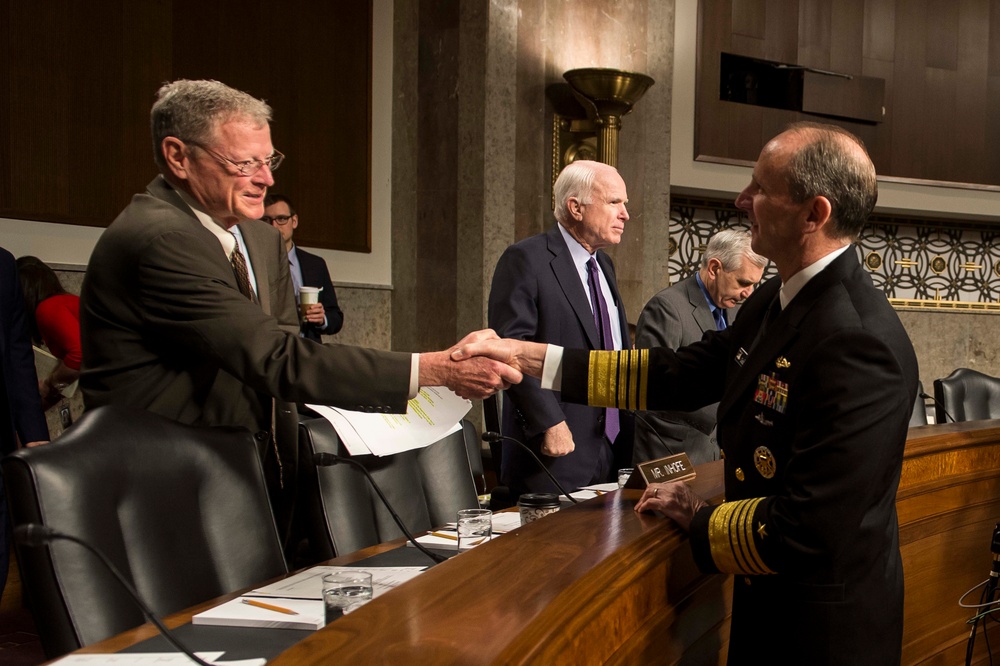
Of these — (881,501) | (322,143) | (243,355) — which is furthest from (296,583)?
(322,143)

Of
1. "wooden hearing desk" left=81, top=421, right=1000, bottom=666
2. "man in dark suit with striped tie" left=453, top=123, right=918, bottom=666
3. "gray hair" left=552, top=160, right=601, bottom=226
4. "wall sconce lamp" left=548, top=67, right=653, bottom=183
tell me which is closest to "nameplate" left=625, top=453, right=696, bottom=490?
"wooden hearing desk" left=81, top=421, right=1000, bottom=666

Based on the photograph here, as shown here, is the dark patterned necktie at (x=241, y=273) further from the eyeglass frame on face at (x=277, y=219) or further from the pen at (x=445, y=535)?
the eyeglass frame on face at (x=277, y=219)

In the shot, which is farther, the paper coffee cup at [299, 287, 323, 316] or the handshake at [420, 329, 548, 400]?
the paper coffee cup at [299, 287, 323, 316]

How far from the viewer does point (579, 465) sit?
3.28 meters

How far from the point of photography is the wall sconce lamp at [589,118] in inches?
238

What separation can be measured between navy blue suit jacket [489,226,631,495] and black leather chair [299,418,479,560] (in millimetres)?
576

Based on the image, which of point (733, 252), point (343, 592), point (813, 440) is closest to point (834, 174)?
point (813, 440)

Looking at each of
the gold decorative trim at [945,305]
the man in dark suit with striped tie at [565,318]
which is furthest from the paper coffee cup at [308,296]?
the gold decorative trim at [945,305]

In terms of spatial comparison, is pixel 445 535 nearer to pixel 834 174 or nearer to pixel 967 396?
pixel 834 174

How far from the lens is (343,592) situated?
4.80 ft

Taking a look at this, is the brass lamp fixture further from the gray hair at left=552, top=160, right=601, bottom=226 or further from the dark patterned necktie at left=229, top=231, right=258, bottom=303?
the dark patterned necktie at left=229, top=231, right=258, bottom=303

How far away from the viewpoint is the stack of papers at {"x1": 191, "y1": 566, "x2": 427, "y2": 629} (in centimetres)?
154

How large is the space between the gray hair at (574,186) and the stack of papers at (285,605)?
1.82 metres

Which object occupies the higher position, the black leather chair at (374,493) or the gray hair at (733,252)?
→ the gray hair at (733,252)
